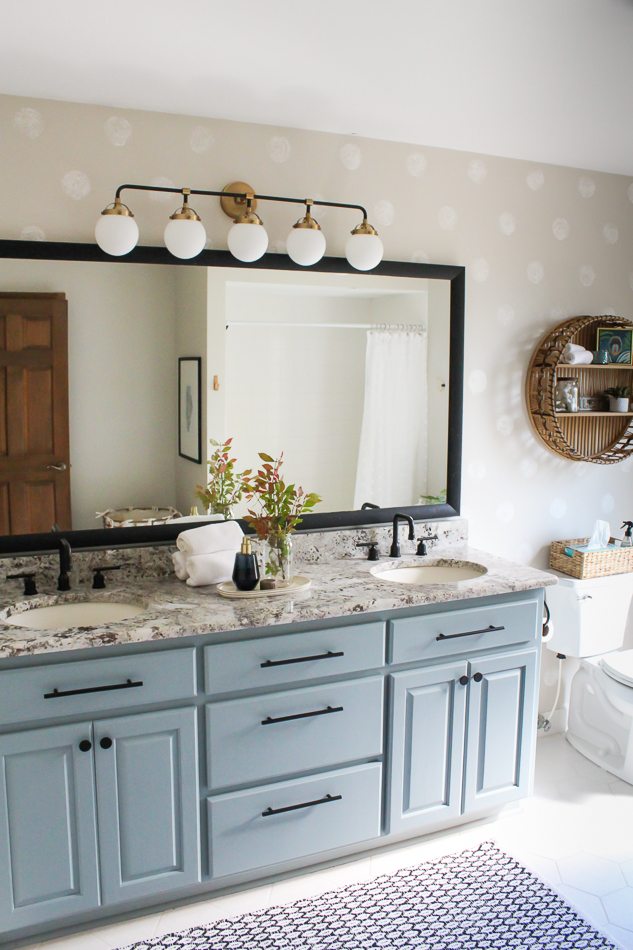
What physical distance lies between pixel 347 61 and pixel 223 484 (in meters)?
1.34

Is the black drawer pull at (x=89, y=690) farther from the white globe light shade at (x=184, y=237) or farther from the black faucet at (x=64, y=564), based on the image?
the white globe light shade at (x=184, y=237)

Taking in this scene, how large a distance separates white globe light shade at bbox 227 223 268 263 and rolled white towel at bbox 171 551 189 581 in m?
0.95

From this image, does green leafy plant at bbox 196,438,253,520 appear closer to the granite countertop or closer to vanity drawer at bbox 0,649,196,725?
the granite countertop

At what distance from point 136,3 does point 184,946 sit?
2388mm

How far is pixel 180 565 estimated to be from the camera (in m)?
2.45

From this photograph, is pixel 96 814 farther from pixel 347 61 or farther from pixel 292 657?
pixel 347 61

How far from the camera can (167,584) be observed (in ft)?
8.04

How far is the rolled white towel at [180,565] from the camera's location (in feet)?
7.98

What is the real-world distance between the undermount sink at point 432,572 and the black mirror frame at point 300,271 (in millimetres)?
222

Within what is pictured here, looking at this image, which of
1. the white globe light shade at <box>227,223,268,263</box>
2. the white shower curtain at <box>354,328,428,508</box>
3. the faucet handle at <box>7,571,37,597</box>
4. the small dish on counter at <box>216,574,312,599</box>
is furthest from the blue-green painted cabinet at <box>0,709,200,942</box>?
the white globe light shade at <box>227,223,268,263</box>

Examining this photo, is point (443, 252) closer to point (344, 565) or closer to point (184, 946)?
point (344, 565)

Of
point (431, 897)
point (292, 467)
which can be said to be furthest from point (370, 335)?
point (431, 897)

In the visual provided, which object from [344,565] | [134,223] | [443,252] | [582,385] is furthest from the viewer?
[582,385]

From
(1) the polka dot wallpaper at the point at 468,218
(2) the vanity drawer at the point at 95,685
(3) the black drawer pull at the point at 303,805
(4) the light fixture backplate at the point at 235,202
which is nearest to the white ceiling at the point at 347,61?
(1) the polka dot wallpaper at the point at 468,218
